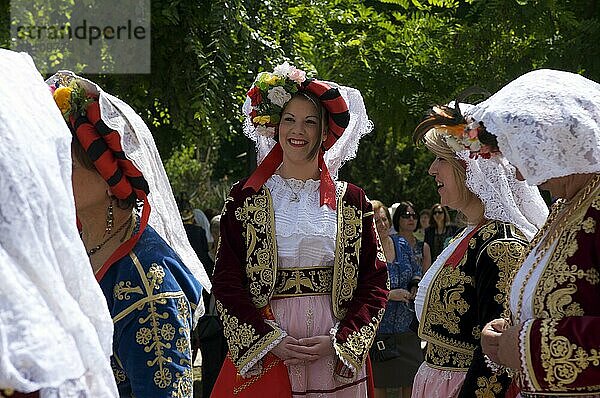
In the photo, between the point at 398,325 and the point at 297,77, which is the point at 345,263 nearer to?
the point at 297,77

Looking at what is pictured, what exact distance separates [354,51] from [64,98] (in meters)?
7.02

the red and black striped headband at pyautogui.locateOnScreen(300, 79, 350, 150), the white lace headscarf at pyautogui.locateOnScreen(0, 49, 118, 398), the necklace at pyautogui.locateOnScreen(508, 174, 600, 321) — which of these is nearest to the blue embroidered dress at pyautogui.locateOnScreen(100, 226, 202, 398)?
the white lace headscarf at pyautogui.locateOnScreen(0, 49, 118, 398)

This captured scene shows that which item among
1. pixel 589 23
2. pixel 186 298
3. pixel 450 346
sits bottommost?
pixel 450 346

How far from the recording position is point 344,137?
467cm

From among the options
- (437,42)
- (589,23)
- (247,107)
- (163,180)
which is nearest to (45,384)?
(163,180)

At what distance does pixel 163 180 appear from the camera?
306 cm

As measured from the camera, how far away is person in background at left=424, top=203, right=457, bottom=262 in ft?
34.7

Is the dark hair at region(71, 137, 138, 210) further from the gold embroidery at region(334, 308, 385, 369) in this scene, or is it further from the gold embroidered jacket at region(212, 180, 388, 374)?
the gold embroidery at region(334, 308, 385, 369)

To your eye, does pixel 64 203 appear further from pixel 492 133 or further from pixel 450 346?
Answer: pixel 450 346

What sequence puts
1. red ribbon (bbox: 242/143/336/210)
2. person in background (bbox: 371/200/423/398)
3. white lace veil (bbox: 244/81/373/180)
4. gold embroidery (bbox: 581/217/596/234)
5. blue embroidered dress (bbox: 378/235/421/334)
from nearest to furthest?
gold embroidery (bbox: 581/217/596/234) → red ribbon (bbox: 242/143/336/210) → white lace veil (bbox: 244/81/373/180) → person in background (bbox: 371/200/423/398) → blue embroidered dress (bbox: 378/235/421/334)

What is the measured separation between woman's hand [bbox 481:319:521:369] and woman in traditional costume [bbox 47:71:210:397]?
0.87 metres

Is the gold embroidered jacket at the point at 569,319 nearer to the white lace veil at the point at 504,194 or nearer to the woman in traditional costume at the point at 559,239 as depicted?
the woman in traditional costume at the point at 559,239

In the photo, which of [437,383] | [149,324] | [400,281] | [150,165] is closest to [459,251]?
[437,383]

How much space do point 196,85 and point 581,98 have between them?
5.27 m
